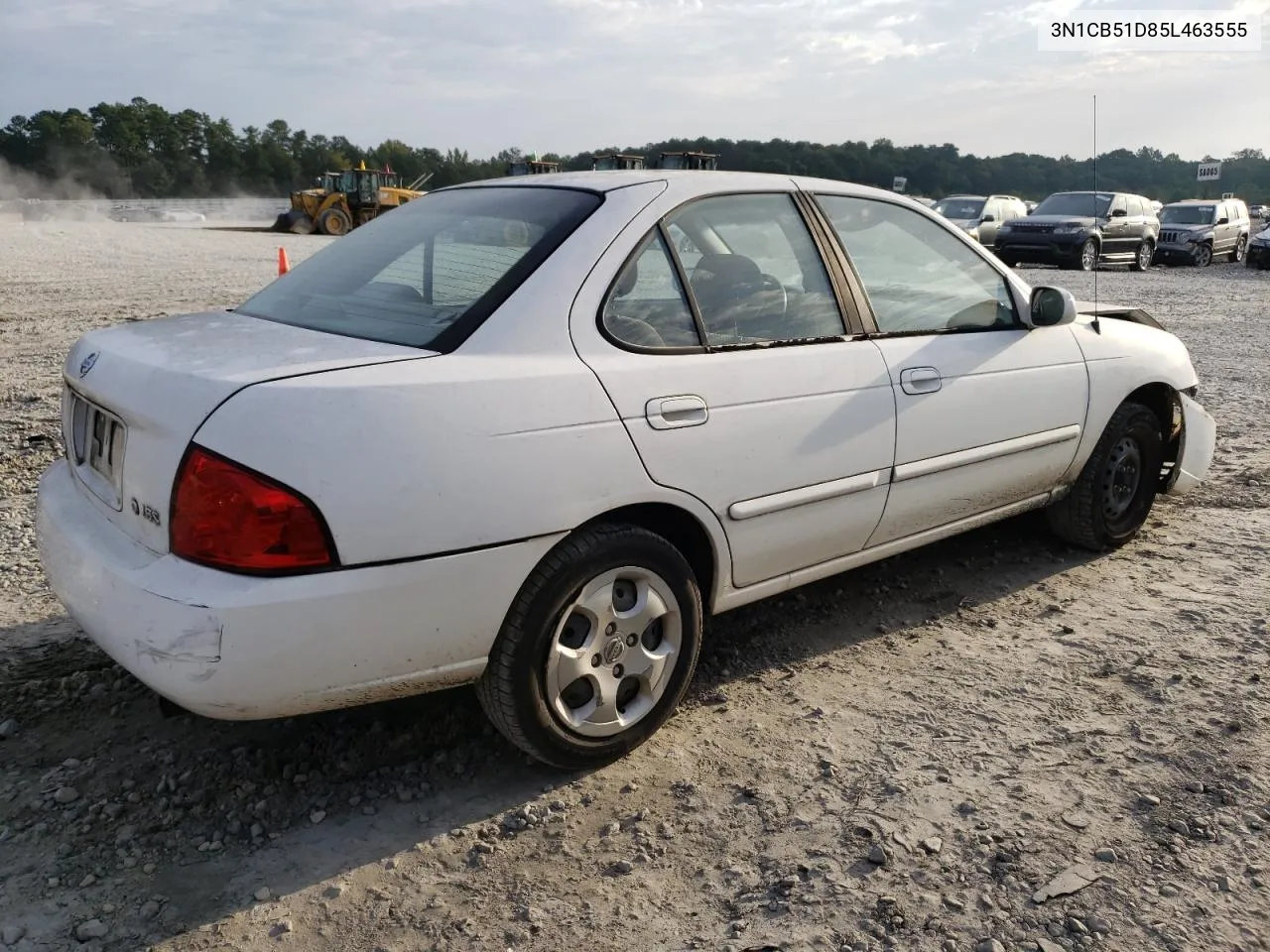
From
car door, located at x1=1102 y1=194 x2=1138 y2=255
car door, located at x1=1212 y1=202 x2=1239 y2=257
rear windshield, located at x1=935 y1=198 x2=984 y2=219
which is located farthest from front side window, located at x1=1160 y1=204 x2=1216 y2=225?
rear windshield, located at x1=935 y1=198 x2=984 y2=219

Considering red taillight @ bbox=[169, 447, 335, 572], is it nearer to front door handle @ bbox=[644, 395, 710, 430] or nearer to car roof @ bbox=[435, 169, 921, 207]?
front door handle @ bbox=[644, 395, 710, 430]


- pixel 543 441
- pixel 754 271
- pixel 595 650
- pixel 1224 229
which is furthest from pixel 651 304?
pixel 1224 229

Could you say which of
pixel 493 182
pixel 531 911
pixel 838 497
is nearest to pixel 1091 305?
pixel 838 497

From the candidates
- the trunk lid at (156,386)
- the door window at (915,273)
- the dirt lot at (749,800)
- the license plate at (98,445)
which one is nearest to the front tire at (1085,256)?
the dirt lot at (749,800)

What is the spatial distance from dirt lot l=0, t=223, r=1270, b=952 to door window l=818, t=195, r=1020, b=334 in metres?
1.13

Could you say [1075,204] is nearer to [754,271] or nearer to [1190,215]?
[1190,215]

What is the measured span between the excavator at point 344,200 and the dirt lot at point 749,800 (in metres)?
31.4

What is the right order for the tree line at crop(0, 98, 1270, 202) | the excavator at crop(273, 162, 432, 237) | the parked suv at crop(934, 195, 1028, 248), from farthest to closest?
1. the tree line at crop(0, 98, 1270, 202)
2. the excavator at crop(273, 162, 432, 237)
3. the parked suv at crop(934, 195, 1028, 248)

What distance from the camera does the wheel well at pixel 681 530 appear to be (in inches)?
110

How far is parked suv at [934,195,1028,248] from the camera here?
2448 cm

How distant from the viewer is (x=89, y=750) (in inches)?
115

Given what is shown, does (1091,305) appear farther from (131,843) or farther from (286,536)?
(131,843)

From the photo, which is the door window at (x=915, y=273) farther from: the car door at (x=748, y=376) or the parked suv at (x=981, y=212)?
the parked suv at (x=981, y=212)

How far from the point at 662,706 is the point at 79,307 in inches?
486
